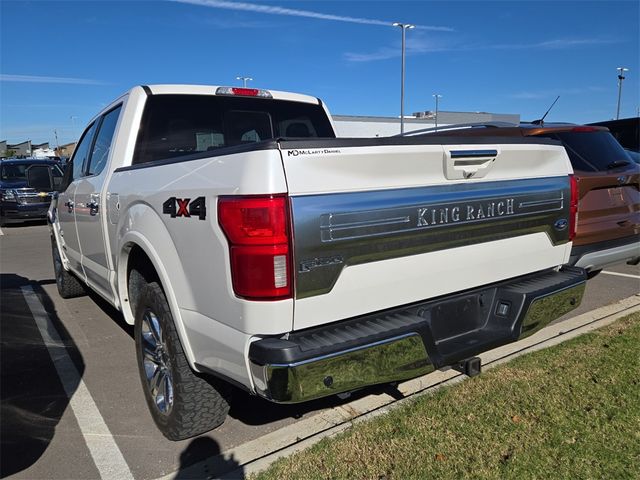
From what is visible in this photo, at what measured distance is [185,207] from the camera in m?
2.46

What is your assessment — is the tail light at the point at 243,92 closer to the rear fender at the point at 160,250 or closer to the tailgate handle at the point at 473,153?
the rear fender at the point at 160,250

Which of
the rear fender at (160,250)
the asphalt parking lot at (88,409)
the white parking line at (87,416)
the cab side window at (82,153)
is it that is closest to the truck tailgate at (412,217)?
the rear fender at (160,250)

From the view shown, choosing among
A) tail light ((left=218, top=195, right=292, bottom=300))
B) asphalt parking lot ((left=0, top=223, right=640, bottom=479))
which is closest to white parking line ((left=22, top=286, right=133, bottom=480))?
asphalt parking lot ((left=0, top=223, right=640, bottom=479))

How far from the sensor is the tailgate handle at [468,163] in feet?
8.53

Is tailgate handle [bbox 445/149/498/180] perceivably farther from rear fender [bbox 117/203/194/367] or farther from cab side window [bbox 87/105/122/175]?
cab side window [bbox 87/105/122/175]

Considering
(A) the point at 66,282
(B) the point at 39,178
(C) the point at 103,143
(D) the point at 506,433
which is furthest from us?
(A) the point at 66,282

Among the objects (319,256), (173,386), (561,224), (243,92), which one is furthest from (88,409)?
(561,224)

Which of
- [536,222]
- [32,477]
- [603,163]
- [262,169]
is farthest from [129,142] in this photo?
[603,163]

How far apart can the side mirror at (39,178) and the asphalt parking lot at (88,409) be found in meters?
1.45

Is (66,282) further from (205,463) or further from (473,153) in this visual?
(473,153)

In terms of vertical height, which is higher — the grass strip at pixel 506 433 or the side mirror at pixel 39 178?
the side mirror at pixel 39 178

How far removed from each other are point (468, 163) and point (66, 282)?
206 inches

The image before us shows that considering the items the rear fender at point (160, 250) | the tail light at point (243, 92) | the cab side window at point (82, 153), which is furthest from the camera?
the cab side window at point (82, 153)

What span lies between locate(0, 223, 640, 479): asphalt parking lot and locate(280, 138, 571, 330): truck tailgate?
127cm
